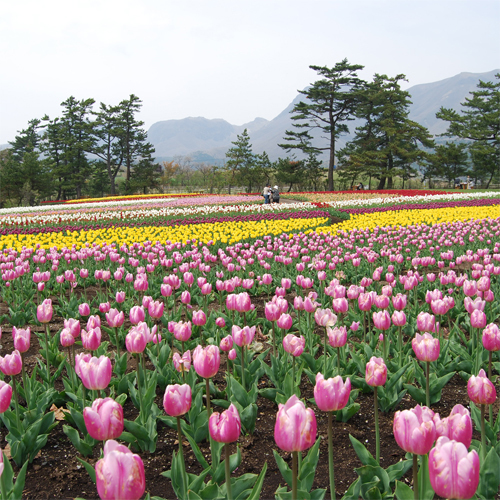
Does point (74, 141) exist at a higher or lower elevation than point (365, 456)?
higher

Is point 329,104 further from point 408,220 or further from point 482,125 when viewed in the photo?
→ point 408,220

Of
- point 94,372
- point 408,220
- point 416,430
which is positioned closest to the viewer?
point 416,430

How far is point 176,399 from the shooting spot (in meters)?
1.61

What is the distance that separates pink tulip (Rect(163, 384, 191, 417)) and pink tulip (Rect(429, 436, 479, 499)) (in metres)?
0.91

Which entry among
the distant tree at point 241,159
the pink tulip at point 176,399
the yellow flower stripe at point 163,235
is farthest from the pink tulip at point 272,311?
the distant tree at point 241,159

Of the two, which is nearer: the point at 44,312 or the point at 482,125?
the point at 44,312

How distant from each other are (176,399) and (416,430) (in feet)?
2.88

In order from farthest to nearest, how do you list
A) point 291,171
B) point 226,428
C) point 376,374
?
point 291,171 → point 376,374 → point 226,428

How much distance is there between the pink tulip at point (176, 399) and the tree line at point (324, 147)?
132ft

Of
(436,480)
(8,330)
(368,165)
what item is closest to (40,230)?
(8,330)

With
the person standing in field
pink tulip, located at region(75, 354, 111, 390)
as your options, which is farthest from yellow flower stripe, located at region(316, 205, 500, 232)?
pink tulip, located at region(75, 354, 111, 390)

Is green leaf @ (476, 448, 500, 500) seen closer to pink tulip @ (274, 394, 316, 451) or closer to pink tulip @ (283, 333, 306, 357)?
pink tulip @ (274, 394, 316, 451)

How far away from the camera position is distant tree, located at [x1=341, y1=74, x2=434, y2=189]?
4062cm

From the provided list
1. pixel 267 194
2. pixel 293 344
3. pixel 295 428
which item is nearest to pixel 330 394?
pixel 295 428
